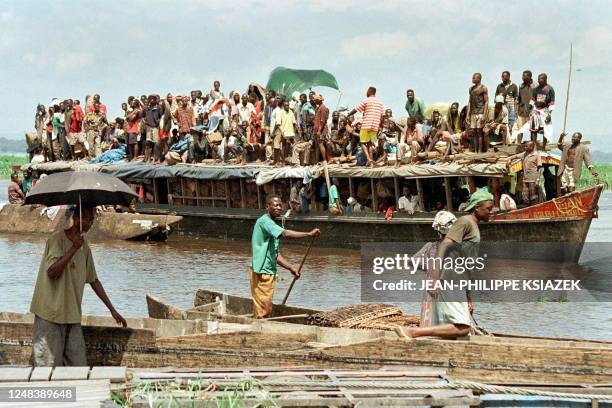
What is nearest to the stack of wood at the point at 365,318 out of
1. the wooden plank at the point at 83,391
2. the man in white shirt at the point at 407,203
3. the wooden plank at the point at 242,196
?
the wooden plank at the point at 83,391

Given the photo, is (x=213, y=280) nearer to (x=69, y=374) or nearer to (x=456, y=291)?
(x=456, y=291)

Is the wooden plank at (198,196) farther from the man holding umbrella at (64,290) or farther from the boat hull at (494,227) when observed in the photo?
the man holding umbrella at (64,290)

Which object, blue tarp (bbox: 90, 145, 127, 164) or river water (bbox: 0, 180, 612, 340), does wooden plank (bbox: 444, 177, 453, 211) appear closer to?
river water (bbox: 0, 180, 612, 340)

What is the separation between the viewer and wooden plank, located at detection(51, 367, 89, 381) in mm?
7473

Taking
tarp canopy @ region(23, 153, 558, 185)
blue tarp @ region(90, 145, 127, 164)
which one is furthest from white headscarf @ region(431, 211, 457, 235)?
blue tarp @ region(90, 145, 127, 164)

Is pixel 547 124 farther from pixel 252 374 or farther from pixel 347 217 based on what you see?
pixel 252 374

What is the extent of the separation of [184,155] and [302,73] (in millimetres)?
8536

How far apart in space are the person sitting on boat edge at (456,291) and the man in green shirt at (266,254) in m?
1.74

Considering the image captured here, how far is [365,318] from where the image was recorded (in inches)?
403

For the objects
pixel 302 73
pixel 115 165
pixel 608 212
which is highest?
pixel 302 73

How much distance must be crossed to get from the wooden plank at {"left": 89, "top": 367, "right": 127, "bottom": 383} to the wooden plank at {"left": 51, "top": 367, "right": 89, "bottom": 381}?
5 centimetres

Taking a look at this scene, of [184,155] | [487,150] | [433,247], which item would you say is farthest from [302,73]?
[433,247]

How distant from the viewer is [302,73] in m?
34.8

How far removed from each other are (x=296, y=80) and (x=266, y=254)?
81.1 feet
